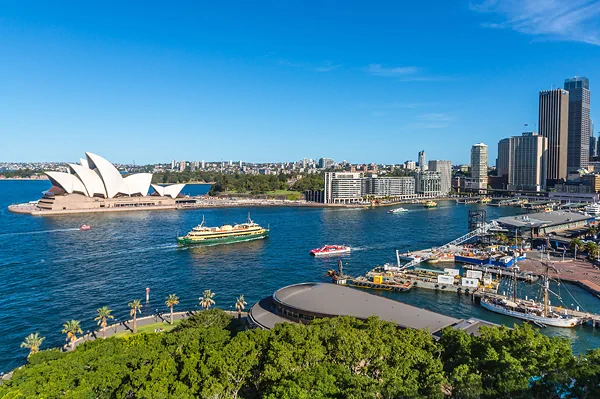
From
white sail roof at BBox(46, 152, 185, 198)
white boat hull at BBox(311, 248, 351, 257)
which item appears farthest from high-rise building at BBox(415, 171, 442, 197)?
white boat hull at BBox(311, 248, 351, 257)

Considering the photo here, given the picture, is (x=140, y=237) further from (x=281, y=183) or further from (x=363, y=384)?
(x=281, y=183)

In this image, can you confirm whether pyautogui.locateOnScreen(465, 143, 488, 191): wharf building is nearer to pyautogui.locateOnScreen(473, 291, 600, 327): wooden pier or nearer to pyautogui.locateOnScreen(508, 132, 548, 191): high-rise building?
pyautogui.locateOnScreen(508, 132, 548, 191): high-rise building

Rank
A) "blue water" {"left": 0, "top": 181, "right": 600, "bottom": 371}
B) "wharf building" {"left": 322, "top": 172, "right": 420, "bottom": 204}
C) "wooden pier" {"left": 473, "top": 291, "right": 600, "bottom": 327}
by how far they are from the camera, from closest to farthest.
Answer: "wooden pier" {"left": 473, "top": 291, "right": 600, "bottom": 327} < "blue water" {"left": 0, "top": 181, "right": 600, "bottom": 371} < "wharf building" {"left": 322, "top": 172, "right": 420, "bottom": 204}

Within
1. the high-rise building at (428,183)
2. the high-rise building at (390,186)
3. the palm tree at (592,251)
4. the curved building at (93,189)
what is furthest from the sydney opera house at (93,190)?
the high-rise building at (428,183)

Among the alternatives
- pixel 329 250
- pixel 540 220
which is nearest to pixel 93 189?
pixel 329 250

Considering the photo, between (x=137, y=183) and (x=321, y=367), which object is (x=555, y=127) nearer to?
(x=137, y=183)

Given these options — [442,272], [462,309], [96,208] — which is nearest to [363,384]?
[462,309]

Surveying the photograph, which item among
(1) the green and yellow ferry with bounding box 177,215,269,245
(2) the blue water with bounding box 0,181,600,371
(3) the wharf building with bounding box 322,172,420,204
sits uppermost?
(3) the wharf building with bounding box 322,172,420,204
